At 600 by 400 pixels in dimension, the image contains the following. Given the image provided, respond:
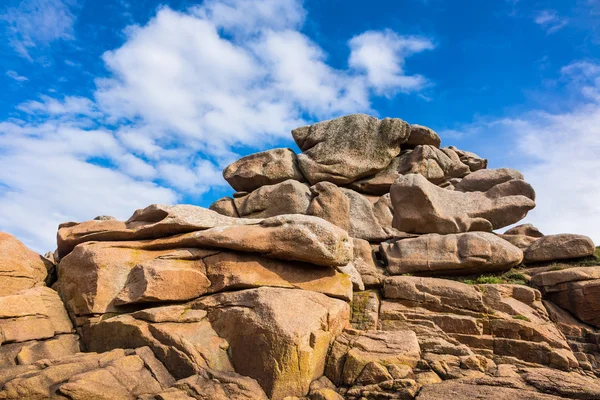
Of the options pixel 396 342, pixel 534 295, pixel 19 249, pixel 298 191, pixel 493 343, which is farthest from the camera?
pixel 298 191

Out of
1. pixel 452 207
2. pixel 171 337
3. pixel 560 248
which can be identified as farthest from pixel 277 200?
pixel 171 337

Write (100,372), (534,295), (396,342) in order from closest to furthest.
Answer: (100,372) → (396,342) → (534,295)

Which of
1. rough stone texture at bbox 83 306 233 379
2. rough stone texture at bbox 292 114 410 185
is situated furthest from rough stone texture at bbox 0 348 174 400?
rough stone texture at bbox 292 114 410 185

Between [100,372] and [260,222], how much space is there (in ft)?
23.3

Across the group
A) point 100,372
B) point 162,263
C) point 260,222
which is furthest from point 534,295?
point 100,372

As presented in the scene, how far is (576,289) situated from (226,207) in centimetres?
2172

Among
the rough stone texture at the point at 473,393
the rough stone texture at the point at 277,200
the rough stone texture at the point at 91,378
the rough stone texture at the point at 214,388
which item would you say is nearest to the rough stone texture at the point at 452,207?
the rough stone texture at the point at 277,200

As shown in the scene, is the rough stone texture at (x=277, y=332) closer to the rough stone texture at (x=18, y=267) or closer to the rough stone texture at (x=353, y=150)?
the rough stone texture at (x=18, y=267)

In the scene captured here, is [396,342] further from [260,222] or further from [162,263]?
[162,263]

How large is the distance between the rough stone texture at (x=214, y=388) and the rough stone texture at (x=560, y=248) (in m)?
16.7

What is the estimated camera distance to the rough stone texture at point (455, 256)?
19.7m

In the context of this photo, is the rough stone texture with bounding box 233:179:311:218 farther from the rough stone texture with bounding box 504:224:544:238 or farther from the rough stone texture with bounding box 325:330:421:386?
the rough stone texture with bounding box 325:330:421:386

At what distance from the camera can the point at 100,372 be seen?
397 inches

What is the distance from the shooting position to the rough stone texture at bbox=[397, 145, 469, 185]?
31.3 m
